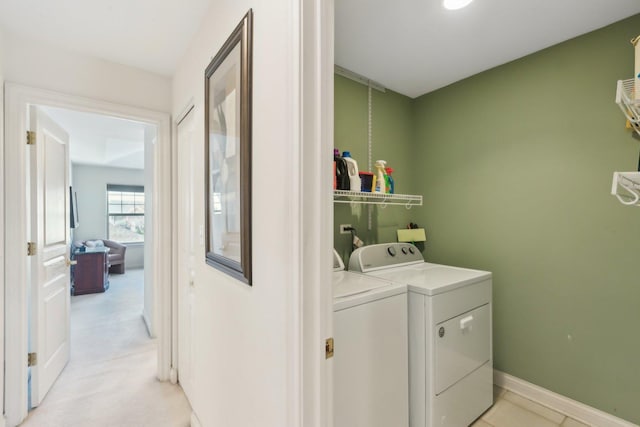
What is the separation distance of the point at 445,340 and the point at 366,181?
109 cm

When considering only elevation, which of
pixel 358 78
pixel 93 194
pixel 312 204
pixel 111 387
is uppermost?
pixel 358 78

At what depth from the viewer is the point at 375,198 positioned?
2221mm

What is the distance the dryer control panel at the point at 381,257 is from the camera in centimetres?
192

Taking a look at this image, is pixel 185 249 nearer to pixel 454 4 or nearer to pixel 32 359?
pixel 32 359

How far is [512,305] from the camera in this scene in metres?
2.07

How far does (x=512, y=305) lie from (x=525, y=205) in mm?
726

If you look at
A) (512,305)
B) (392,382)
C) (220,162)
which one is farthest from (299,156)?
(512,305)

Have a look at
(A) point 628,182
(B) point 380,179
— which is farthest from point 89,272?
(A) point 628,182

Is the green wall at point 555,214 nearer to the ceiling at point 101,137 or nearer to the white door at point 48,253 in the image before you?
the ceiling at point 101,137

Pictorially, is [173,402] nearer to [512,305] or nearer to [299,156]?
[299,156]

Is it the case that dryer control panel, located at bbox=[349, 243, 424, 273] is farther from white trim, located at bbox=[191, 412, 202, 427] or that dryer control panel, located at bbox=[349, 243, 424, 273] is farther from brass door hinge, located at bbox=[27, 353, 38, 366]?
brass door hinge, located at bbox=[27, 353, 38, 366]

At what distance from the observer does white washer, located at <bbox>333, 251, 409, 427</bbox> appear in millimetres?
1212

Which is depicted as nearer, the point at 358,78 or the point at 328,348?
the point at 328,348

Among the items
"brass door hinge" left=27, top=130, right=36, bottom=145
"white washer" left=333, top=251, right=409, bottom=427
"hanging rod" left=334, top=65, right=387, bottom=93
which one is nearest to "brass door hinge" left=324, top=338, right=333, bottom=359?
"white washer" left=333, top=251, right=409, bottom=427
